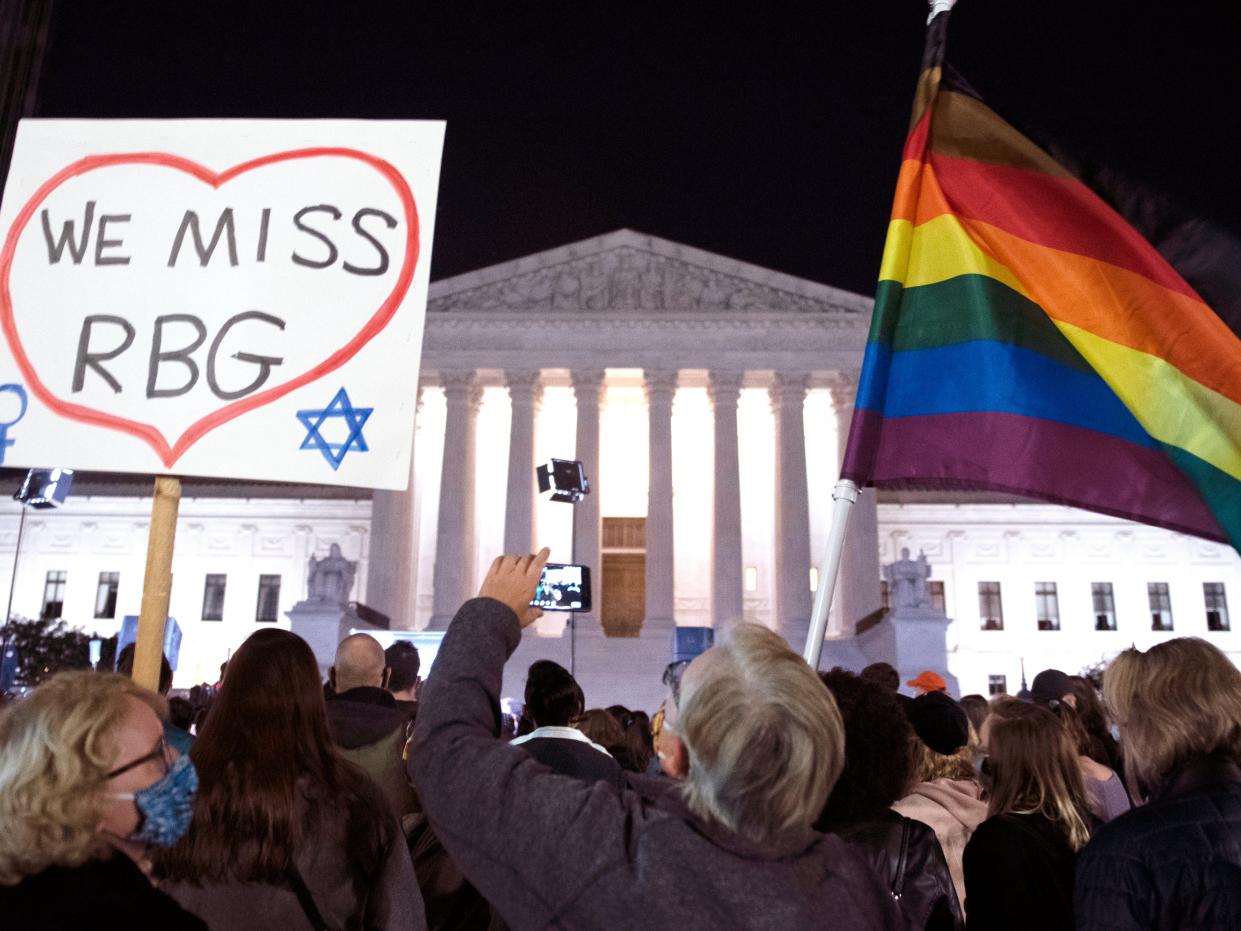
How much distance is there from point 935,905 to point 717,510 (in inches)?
1411

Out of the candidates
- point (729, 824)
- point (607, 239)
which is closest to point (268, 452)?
point (729, 824)

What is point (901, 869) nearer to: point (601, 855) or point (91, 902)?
point (601, 855)

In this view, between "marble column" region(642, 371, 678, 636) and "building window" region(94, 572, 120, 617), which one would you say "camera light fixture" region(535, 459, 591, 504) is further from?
"building window" region(94, 572, 120, 617)

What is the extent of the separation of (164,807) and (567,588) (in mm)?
18871

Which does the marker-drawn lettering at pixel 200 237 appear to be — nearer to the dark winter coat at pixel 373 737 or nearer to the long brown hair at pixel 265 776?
the long brown hair at pixel 265 776

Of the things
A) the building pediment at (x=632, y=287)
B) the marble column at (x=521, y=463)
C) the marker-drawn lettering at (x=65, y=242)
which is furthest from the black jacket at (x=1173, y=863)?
the building pediment at (x=632, y=287)

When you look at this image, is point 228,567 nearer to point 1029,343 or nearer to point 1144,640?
point 1144,640

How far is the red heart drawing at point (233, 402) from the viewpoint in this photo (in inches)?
166

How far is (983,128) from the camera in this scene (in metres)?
5.82

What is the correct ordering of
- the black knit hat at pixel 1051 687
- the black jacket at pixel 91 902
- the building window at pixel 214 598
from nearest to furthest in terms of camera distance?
the black jacket at pixel 91 902 → the black knit hat at pixel 1051 687 → the building window at pixel 214 598

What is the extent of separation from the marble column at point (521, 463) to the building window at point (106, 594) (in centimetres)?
2135

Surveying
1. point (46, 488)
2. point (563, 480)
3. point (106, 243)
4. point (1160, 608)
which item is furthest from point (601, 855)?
point (1160, 608)

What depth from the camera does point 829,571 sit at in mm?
4102

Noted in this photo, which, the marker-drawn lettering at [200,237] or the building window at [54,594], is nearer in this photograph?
the marker-drawn lettering at [200,237]
